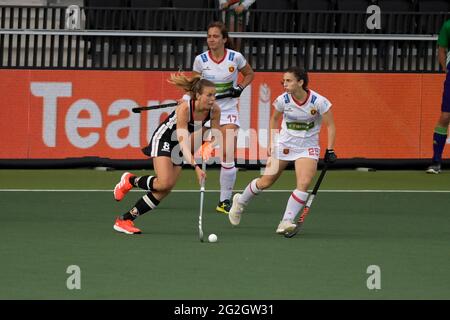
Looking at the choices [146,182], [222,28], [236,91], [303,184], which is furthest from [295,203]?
[222,28]

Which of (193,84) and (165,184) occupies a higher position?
(193,84)

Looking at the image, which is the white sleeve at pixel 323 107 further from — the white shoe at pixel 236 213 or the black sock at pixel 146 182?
the black sock at pixel 146 182

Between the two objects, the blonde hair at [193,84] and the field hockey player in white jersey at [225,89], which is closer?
the blonde hair at [193,84]

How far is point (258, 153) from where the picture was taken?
769 inches

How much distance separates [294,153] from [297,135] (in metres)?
0.17

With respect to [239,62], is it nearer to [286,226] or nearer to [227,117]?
[227,117]

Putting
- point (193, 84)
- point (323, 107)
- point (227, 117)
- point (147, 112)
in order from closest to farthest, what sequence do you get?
point (193, 84) < point (323, 107) < point (227, 117) < point (147, 112)

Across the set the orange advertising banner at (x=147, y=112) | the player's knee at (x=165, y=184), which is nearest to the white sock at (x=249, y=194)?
the player's knee at (x=165, y=184)

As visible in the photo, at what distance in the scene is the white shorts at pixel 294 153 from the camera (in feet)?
45.2

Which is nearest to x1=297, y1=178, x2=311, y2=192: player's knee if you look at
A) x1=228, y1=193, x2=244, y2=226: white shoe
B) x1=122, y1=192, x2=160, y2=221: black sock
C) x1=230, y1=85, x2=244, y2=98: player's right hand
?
x1=228, y1=193, x2=244, y2=226: white shoe

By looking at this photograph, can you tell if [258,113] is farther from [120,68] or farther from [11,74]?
[11,74]

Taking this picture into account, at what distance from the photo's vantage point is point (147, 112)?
1941 centimetres
